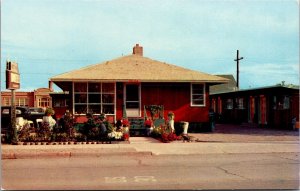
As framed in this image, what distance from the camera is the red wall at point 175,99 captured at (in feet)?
81.4

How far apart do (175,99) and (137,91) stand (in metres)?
2.27

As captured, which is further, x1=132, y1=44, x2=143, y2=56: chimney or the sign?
x1=132, y1=44, x2=143, y2=56: chimney

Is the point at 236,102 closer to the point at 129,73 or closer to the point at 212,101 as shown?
the point at 212,101

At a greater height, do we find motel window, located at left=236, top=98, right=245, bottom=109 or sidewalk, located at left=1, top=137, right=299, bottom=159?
motel window, located at left=236, top=98, right=245, bottom=109

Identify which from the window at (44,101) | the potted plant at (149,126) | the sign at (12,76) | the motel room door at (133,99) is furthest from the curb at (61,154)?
the window at (44,101)

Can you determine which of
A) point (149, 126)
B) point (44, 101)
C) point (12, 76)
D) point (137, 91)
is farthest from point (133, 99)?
point (44, 101)

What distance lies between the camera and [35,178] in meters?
9.62

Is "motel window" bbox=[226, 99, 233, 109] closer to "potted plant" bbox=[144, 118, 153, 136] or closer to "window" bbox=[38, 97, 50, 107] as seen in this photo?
"potted plant" bbox=[144, 118, 153, 136]

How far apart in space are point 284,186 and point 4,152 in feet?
31.3

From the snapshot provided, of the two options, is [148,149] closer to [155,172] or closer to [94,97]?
[155,172]

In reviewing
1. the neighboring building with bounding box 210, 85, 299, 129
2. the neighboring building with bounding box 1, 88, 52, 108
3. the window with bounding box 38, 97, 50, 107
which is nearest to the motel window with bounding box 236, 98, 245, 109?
the neighboring building with bounding box 210, 85, 299, 129

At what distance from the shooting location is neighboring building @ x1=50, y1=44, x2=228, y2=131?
78.9 ft

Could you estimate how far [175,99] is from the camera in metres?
25.0

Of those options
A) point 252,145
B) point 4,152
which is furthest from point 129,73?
point 4,152
